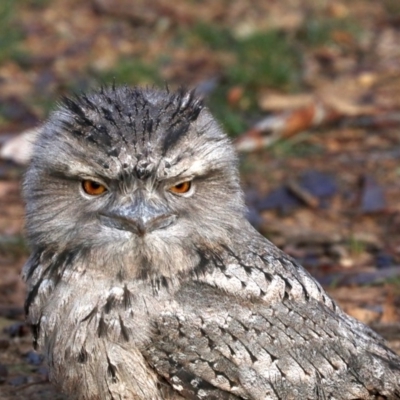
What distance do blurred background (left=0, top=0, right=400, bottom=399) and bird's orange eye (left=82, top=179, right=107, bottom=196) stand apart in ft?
3.63

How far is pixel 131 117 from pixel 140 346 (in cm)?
104

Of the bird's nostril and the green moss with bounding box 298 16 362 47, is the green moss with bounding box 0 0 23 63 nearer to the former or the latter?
the green moss with bounding box 298 16 362 47

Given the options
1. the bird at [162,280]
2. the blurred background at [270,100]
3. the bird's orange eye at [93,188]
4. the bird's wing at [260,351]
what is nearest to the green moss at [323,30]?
the blurred background at [270,100]

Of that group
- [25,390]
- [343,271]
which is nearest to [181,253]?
[25,390]

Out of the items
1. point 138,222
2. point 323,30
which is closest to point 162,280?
point 138,222

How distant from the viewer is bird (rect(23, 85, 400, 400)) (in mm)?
4328

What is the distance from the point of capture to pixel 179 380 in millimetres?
4316

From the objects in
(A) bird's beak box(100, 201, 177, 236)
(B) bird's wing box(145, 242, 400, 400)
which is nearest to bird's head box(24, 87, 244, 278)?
(A) bird's beak box(100, 201, 177, 236)

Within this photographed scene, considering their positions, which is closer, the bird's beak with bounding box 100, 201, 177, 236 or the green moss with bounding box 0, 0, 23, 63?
the bird's beak with bounding box 100, 201, 177, 236

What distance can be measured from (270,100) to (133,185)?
593cm

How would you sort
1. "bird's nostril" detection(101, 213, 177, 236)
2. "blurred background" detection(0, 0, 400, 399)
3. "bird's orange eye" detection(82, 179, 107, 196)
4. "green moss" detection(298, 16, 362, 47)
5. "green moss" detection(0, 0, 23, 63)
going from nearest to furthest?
"bird's nostril" detection(101, 213, 177, 236), "bird's orange eye" detection(82, 179, 107, 196), "blurred background" detection(0, 0, 400, 399), "green moss" detection(0, 0, 23, 63), "green moss" detection(298, 16, 362, 47)

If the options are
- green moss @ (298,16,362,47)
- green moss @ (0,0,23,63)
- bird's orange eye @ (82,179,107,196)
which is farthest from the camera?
green moss @ (298,16,362,47)

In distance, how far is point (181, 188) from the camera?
4.48 meters

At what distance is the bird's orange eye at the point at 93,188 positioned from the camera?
4.42 m
